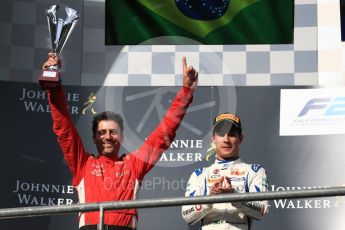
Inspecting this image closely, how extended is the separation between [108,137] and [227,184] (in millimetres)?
1041

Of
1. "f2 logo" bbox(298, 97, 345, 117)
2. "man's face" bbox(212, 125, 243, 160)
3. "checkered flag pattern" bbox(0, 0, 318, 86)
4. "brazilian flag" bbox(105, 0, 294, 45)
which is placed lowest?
"man's face" bbox(212, 125, 243, 160)

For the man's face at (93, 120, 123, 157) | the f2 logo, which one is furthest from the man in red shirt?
the f2 logo

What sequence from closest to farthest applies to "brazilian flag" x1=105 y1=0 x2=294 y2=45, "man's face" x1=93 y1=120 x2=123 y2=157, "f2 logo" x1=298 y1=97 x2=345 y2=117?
"man's face" x1=93 y1=120 x2=123 y2=157 → "f2 logo" x1=298 y1=97 x2=345 y2=117 → "brazilian flag" x1=105 y1=0 x2=294 y2=45

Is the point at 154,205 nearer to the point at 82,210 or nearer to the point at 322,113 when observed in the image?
the point at 82,210

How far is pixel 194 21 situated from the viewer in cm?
717

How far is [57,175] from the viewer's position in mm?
6797

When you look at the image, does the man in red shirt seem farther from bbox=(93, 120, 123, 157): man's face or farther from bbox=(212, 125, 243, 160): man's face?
bbox=(212, 125, 243, 160): man's face

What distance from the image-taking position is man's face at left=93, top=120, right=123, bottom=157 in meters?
5.66

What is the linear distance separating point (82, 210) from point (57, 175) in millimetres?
2486

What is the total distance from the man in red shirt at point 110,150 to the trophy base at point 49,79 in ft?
0.27

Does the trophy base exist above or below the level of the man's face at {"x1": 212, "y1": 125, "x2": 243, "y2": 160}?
above

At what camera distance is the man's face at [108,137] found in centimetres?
566


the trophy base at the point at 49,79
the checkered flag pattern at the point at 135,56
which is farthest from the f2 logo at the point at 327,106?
the trophy base at the point at 49,79

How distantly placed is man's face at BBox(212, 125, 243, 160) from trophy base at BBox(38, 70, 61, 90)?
1.00 metres
